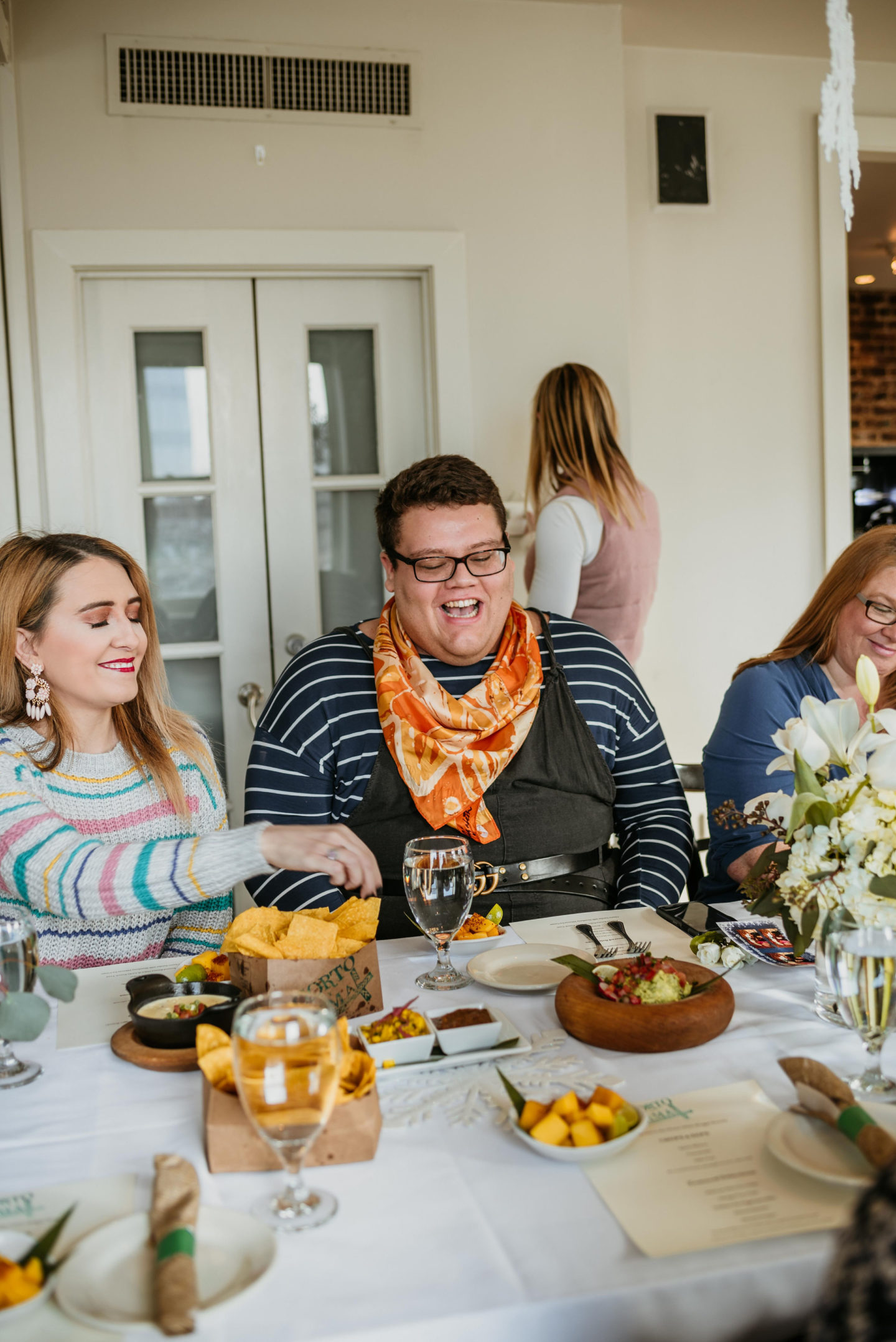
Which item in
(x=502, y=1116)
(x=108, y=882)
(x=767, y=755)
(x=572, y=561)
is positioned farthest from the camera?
(x=572, y=561)

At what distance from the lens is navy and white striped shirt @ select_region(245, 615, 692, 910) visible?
1.83 m

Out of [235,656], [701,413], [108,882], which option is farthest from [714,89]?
[108,882]

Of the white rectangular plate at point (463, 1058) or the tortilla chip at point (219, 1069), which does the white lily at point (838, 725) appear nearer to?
the white rectangular plate at point (463, 1058)

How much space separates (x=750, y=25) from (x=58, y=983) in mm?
3443

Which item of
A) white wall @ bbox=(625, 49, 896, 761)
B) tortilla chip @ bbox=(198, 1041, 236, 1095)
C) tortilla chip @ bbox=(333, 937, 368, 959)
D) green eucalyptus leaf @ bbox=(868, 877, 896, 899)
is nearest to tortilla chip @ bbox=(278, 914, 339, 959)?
tortilla chip @ bbox=(333, 937, 368, 959)

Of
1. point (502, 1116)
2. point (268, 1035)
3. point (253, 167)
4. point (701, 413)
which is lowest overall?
point (502, 1116)

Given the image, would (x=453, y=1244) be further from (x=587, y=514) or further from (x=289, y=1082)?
(x=587, y=514)

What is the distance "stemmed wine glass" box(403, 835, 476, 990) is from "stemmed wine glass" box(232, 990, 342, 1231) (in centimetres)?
41

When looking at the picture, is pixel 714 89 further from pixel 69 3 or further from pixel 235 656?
pixel 235 656

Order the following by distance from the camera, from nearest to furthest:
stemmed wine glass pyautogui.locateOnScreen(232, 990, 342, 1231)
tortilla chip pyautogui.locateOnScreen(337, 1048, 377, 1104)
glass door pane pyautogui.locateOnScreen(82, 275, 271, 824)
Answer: stemmed wine glass pyautogui.locateOnScreen(232, 990, 342, 1231) → tortilla chip pyautogui.locateOnScreen(337, 1048, 377, 1104) → glass door pane pyautogui.locateOnScreen(82, 275, 271, 824)

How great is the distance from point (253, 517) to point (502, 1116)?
2483 millimetres

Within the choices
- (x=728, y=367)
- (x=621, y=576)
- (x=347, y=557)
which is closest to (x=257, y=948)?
(x=621, y=576)

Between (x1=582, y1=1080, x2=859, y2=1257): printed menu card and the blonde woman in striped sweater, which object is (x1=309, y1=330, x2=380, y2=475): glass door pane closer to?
the blonde woman in striped sweater

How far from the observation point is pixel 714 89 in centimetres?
344
